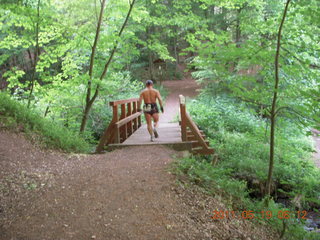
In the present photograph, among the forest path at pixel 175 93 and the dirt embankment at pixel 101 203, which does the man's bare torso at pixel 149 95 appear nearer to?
the dirt embankment at pixel 101 203

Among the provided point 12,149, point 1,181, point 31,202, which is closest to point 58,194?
point 31,202

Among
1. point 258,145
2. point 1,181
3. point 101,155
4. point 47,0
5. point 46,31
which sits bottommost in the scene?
point 258,145

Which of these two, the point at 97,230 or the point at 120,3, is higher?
the point at 120,3

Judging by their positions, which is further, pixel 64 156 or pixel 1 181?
pixel 64 156

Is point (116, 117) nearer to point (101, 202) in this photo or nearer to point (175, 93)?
point (101, 202)

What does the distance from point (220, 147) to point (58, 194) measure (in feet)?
22.3

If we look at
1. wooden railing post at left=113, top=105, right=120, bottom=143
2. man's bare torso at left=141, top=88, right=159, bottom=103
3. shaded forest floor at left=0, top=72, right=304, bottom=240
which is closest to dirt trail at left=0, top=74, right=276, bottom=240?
shaded forest floor at left=0, top=72, right=304, bottom=240

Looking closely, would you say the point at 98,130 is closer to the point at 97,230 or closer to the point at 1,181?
the point at 1,181

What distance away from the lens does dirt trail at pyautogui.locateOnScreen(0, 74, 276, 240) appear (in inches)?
123

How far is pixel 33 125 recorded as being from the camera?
21.4 ft

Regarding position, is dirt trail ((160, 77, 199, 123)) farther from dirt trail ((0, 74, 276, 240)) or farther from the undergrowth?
dirt trail ((0, 74, 276, 240))

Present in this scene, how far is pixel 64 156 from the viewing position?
5906 millimetres

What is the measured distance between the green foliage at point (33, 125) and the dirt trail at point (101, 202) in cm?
61

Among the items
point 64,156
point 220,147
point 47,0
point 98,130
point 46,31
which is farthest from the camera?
point 98,130
